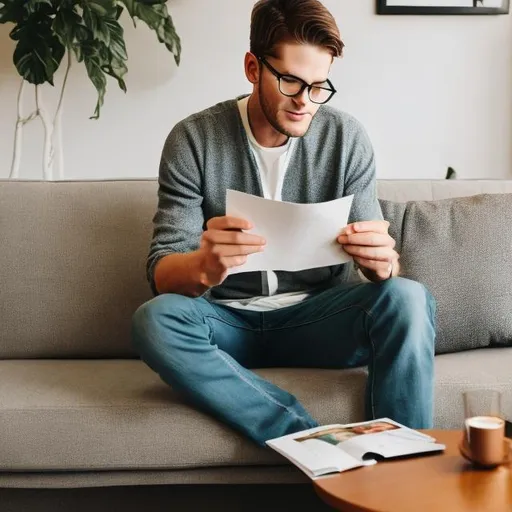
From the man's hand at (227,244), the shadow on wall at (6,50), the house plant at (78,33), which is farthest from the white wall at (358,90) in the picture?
the man's hand at (227,244)

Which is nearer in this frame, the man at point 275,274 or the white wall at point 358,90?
the man at point 275,274

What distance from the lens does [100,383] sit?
5.77 ft

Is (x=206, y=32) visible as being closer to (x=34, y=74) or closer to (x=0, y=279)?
(x=34, y=74)

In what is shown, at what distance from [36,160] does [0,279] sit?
Answer: 102 cm

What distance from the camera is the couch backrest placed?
6.67 ft

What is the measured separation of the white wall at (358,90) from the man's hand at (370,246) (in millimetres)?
1469

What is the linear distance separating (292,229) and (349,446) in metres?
0.40

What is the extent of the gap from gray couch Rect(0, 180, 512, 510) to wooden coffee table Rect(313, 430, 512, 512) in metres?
0.42

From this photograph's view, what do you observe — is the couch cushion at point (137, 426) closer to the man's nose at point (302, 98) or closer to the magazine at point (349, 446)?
the magazine at point (349, 446)

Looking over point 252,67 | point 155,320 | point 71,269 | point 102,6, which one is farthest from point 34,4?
point 155,320

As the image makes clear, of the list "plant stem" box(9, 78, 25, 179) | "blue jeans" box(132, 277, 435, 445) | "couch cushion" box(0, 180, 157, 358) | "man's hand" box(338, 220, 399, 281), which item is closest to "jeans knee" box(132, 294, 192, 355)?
"blue jeans" box(132, 277, 435, 445)

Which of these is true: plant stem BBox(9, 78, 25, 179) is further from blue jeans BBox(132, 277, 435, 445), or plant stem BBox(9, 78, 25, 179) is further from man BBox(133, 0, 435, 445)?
blue jeans BBox(132, 277, 435, 445)

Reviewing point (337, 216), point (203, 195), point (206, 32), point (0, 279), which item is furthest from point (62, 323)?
point (206, 32)

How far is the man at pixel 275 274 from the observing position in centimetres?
155
